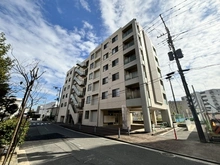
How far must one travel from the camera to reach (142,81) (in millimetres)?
13930

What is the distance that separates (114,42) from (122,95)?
39.3ft

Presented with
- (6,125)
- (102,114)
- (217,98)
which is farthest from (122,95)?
A: (217,98)

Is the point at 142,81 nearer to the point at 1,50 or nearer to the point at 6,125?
the point at 6,125

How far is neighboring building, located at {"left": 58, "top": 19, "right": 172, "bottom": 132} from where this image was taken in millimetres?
14688

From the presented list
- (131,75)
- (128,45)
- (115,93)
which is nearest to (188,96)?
(131,75)

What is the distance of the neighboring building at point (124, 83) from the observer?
14.7 m

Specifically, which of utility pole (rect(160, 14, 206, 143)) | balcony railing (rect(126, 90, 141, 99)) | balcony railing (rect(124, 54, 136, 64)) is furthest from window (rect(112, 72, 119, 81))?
utility pole (rect(160, 14, 206, 143))

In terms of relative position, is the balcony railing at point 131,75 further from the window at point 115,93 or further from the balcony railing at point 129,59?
the window at point 115,93

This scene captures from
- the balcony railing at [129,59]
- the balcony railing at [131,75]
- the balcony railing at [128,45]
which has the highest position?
the balcony railing at [128,45]

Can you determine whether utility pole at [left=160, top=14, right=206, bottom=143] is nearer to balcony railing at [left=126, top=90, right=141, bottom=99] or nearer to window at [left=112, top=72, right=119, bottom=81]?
balcony railing at [left=126, top=90, right=141, bottom=99]

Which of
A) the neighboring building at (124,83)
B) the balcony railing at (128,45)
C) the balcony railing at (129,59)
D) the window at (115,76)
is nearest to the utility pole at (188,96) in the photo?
the neighboring building at (124,83)

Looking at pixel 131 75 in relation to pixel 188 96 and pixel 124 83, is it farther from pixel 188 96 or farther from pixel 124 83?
pixel 188 96

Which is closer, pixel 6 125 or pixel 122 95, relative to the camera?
pixel 6 125

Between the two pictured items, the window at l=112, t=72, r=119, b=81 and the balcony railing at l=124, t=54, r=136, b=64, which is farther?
the window at l=112, t=72, r=119, b=81
